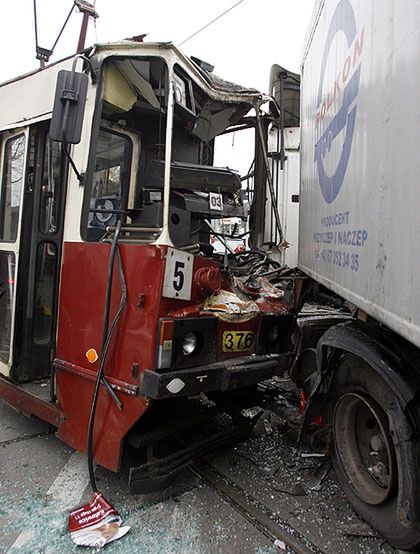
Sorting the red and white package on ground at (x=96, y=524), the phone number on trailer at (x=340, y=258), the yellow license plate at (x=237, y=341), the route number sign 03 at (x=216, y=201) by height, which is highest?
the route number sign 03 at (x=216, y=201)

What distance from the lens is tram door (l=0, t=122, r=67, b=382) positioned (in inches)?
132

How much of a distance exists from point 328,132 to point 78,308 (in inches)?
88.3

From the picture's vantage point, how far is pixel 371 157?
6.65 feet

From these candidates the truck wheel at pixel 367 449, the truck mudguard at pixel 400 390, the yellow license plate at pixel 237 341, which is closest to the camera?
the truck mudguard at pixel 400 390

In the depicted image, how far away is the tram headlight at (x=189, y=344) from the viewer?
2.58m

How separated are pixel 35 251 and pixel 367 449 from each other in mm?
2892

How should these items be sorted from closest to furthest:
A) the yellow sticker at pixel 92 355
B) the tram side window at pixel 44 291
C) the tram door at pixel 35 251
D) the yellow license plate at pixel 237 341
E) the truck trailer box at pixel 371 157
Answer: the truck trailer box at pixel 371 157 → the yellow sticker at pixel 92 355 → the yellow license plate at pixel 237 341 → the tram door at pixel 35 251 → the tram side window at pixel 44 291

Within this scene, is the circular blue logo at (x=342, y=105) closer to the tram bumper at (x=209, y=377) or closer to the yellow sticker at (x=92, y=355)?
the tram bumper at (x=209, y=377)

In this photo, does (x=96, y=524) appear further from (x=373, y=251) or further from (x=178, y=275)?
(x=373, y=251)

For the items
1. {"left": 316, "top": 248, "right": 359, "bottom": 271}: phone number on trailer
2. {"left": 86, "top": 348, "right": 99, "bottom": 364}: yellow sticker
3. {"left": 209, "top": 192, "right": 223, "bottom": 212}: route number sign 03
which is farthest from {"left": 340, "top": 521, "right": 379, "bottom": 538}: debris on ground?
{"left": 209, "top": 192, "right": 223, "bottom": 212}: route number sign 03

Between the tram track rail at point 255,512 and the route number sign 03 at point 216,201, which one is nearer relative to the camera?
the tram track rail at point 255,512

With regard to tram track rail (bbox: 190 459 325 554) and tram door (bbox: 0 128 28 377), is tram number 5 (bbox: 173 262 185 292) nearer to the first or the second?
tram track rail (bbox: 190 459 325 554)

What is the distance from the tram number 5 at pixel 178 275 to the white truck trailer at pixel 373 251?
0.97 metres

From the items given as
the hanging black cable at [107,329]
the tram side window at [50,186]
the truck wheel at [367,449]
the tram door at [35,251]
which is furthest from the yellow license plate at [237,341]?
the tram side window at [50,186]
